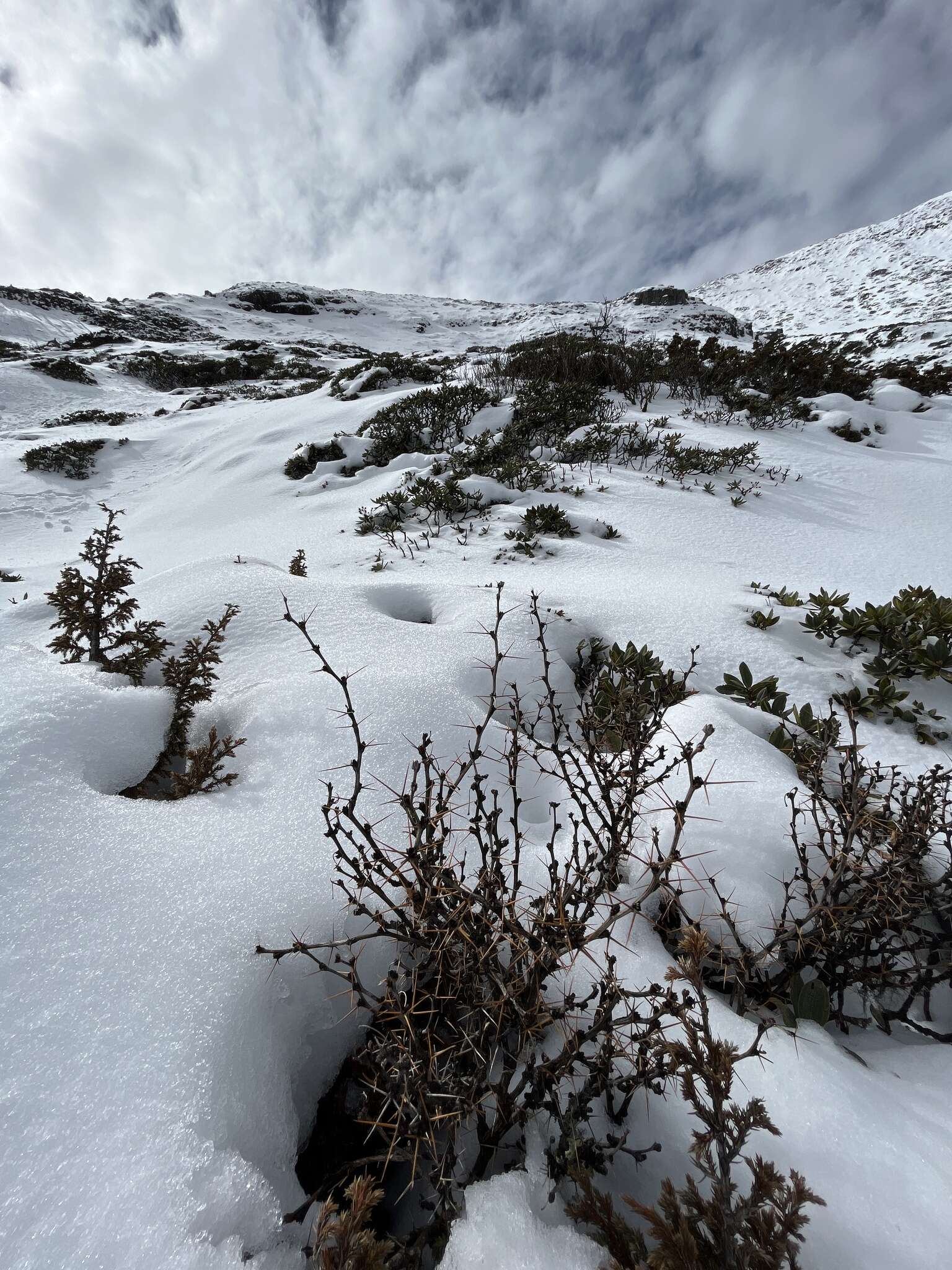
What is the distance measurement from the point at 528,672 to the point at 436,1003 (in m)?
1.67

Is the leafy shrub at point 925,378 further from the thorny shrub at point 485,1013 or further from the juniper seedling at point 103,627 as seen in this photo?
the juniper seedling at point 103,627

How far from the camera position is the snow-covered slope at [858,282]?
33.5 m

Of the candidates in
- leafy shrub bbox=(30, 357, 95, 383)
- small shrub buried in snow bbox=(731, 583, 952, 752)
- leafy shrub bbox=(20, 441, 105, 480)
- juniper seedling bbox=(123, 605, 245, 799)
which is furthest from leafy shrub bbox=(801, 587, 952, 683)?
leafy shrub bbox=(30, 357, 95, 383)

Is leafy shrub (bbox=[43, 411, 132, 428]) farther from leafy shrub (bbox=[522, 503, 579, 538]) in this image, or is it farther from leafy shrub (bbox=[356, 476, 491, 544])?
leafy shrub (bbox=[522, 503, 579, 538])

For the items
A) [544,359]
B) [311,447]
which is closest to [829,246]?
[544,359]

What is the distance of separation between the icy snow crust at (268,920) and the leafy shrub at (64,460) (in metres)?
7.10

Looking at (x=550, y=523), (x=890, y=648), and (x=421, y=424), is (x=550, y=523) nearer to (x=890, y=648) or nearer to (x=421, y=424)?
(x=890, y=648)

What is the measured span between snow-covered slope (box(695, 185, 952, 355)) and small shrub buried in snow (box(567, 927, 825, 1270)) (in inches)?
1125

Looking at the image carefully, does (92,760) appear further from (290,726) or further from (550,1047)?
(550,1047)

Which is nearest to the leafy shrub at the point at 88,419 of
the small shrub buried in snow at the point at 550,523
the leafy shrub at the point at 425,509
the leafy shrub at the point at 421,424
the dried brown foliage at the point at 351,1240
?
the leafy shrub at the point at 421,424

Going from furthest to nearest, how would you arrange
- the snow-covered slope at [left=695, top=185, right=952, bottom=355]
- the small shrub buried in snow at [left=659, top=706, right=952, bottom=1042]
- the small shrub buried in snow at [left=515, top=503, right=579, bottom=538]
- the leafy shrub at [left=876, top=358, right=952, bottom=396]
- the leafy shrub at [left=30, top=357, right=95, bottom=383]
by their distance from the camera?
1. the snow-covered slope at [left=695, top=185, right=952, bottom=355]
2. the leafy shrub at [left=30, top=357, right=95, bottom=383]
3. the leafy shrub at [left=876, top=358, right=952, bottom=396]
4. the small shrub buried in snow at [left=515, top=503, right=579, bottom=538]
5. the small shrub buried in snow at [left=659, top=706, right=952, bottom=1042]

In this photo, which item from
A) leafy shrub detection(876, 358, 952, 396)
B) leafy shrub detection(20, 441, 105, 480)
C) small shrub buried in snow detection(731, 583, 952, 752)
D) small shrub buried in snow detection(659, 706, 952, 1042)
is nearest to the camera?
small shrub buried in snow detection(659, 706, 952, 1042)

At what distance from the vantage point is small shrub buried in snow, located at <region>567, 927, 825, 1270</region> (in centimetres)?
73

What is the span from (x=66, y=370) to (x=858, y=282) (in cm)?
6094
